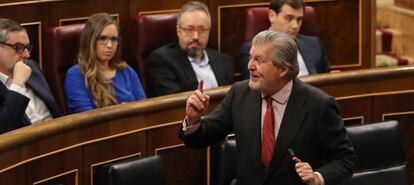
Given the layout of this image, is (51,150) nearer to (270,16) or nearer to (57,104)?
(57,104)

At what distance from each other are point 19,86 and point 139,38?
0.71 m

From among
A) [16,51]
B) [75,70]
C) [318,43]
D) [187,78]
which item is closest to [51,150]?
[16,51]

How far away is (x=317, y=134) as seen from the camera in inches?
76.5

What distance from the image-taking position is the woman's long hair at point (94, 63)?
2.60 m

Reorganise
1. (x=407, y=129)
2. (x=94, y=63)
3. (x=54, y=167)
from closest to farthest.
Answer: (x=54, y=167)
(x=94, y=63)
(x=407, y=129)

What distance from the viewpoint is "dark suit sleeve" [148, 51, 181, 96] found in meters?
2.79

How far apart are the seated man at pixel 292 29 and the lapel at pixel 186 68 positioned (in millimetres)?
177

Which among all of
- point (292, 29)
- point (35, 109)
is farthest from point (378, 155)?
point (35, 109)

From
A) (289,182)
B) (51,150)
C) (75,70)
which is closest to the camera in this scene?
(289,182)

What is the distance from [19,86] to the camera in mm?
2250

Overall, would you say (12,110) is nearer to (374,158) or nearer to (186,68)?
(186,68)

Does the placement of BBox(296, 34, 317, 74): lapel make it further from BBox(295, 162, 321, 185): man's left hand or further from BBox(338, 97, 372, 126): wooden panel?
BBox(295, 162, 321, 185): man's left hand

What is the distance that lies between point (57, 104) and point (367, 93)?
817 millimetres

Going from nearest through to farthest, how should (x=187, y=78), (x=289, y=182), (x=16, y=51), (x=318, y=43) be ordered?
1. (x=289, y=182)
2. (x=16, y=51)
3. (x=187, y=78)
4. (x=318, y=43)
